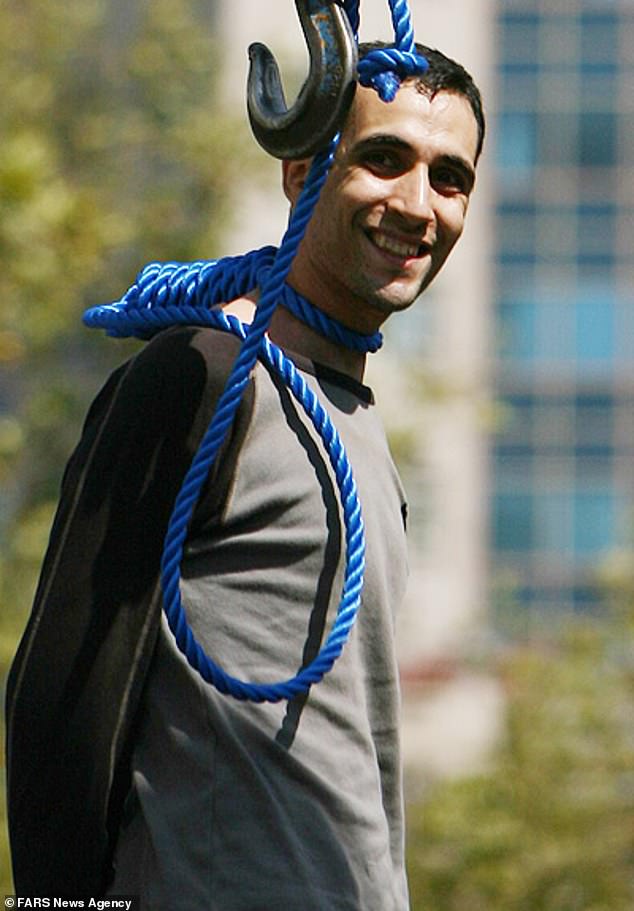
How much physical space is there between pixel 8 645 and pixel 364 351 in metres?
Answer: 5.03

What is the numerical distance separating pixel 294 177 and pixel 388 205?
6.6 inches

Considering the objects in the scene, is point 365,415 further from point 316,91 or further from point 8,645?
point 8,645

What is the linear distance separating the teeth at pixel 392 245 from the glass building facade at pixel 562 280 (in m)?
28.0

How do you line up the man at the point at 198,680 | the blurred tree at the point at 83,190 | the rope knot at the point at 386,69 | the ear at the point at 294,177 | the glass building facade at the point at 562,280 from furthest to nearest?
the glass building facade at the point at 562,280 < the blurred tree at the point at 83,190 < the ear at the point at 294,177 < the rope knot at the point at 386,69 < the man at the point at 198,680

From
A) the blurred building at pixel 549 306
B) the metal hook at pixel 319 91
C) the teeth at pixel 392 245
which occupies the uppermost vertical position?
the blurred building at pixel 549 306

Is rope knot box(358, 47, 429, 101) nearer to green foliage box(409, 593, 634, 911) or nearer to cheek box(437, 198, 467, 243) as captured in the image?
cheek box(437, 198, 467, 243)

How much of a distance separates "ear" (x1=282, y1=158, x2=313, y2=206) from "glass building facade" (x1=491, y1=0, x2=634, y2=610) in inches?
1097

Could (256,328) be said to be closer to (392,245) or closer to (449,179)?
(392,245)

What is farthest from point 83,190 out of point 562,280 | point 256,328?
point 562,280

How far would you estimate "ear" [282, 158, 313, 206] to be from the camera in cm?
256

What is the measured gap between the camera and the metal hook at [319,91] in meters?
2.34

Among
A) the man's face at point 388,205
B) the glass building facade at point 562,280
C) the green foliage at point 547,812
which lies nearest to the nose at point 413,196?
the man's face at point 388,205

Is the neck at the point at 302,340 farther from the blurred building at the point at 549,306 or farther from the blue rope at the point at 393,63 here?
the blurred building at the point at 549,306

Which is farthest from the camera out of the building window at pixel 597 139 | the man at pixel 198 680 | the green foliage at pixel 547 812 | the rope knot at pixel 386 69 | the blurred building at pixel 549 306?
the building window at pixel 597 139
